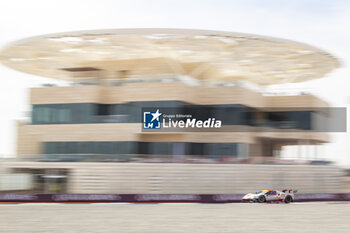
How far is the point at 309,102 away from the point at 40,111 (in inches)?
1023

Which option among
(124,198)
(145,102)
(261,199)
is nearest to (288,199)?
(261,199)

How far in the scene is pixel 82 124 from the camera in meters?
54.7

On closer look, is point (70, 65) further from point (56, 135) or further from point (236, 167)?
point (236, 167)

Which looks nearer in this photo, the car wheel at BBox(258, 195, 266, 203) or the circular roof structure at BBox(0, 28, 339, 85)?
the car wheel at BBox(258, 195, 266, 203)

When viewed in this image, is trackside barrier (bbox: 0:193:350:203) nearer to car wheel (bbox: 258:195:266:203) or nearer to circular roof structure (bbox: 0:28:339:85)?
car wheel (bbox: 258:195:266:203)

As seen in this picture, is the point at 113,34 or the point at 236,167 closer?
the point at 113,34
